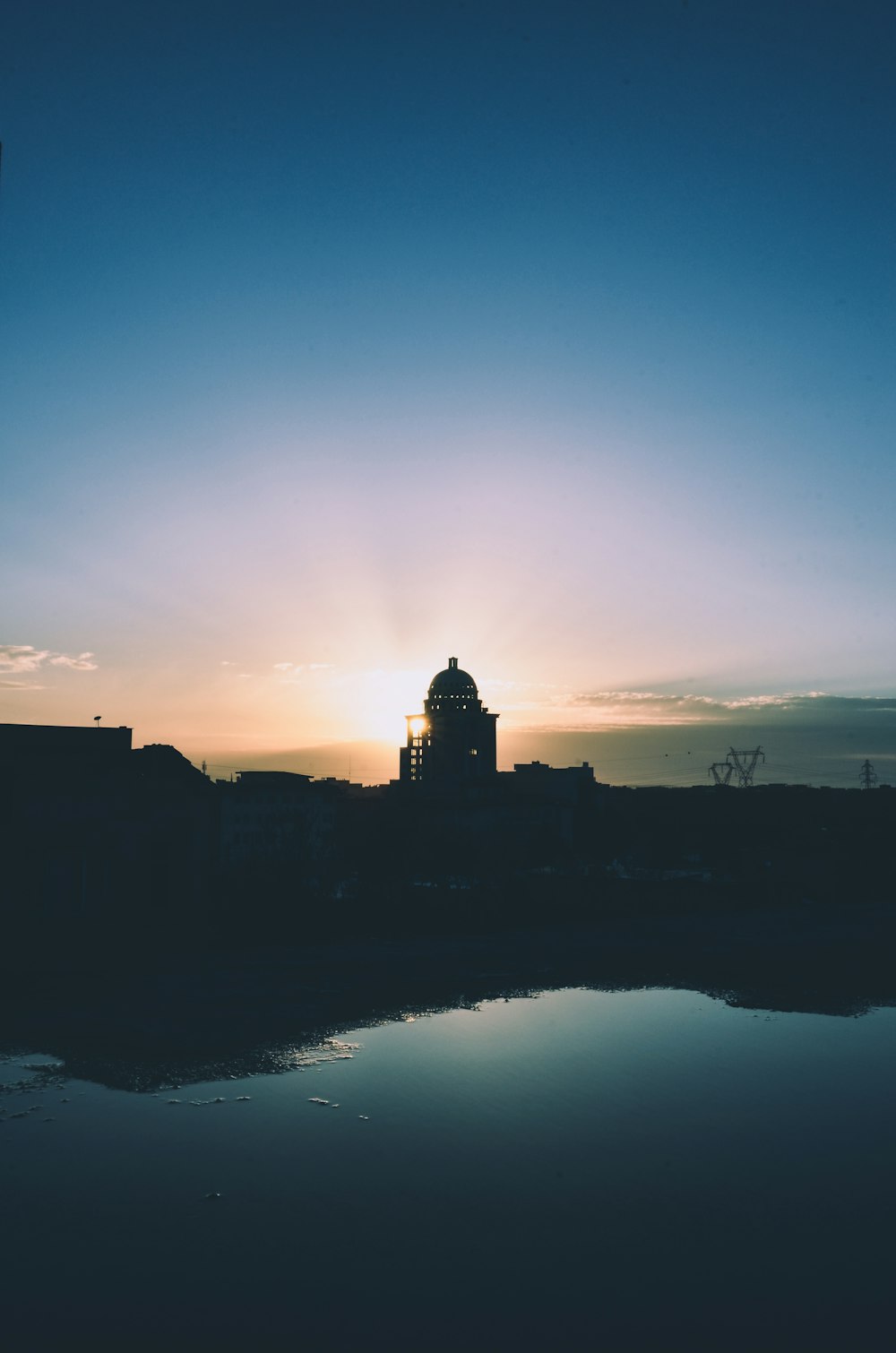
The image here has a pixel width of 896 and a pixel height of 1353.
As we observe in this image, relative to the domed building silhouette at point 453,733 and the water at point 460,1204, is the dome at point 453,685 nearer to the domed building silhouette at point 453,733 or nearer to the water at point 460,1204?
the domed building silhouette at point 453,733

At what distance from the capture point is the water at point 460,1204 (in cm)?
1060

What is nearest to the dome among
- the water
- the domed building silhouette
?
the domed building silhouette

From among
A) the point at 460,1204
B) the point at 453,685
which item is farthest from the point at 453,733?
the point at 460,1204

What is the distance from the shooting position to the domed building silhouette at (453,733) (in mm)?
129625

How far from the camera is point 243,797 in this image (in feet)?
287

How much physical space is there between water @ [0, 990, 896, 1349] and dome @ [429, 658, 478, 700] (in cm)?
11064

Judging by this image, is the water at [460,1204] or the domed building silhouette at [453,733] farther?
the domed building silhouette at [453,733]

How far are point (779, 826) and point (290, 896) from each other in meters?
56.6

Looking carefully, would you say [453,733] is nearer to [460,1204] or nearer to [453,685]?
[453,685]

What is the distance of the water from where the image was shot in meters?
10.6

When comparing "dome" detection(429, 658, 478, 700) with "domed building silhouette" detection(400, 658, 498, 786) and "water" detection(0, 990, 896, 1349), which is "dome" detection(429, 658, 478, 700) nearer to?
"domed building silhouette" detection(400, 658, 498, 786)

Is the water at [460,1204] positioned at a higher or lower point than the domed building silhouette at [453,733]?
lower

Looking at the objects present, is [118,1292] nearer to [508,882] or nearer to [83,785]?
[83,785]

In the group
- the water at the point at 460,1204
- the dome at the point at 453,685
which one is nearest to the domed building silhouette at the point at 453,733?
the dome at the point at 453,685
